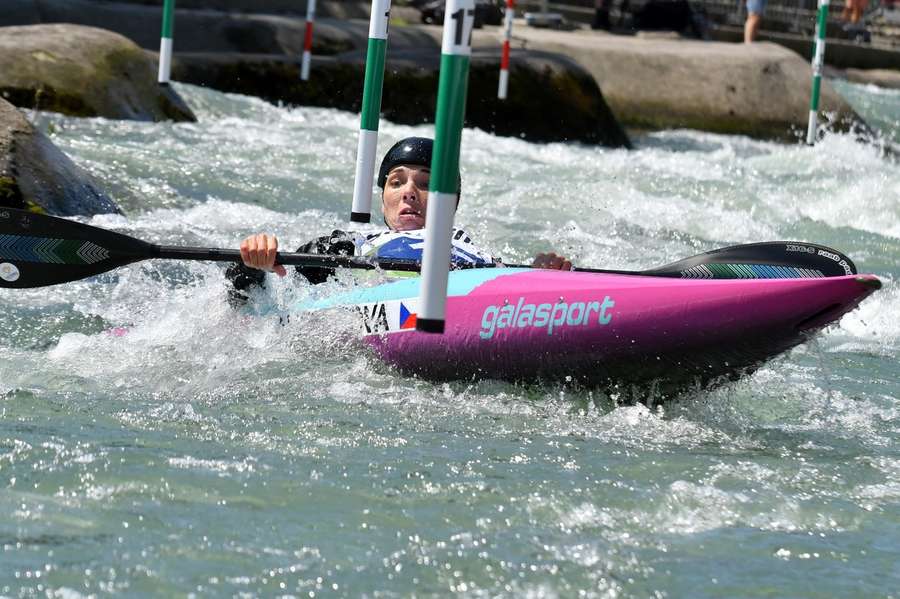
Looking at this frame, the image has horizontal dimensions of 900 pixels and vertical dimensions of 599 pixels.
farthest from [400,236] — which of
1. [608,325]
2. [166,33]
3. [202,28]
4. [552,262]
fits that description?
[202,28]

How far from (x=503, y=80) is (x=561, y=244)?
5.16 m

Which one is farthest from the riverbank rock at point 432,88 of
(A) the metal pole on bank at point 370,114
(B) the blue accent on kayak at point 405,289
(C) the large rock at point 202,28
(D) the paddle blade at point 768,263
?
(D) the paddle blade at point 768,263

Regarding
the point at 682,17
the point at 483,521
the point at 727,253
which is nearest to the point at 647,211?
the point at 727,253

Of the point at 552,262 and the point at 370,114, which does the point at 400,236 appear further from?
the point at 370,114

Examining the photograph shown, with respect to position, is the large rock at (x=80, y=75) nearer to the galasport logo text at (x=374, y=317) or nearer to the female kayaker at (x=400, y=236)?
the female kayaker at (x=400, y=236)

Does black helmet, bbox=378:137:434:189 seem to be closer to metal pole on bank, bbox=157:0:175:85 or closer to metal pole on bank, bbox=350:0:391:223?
metal pole on bank, bbox=350:0:391:223

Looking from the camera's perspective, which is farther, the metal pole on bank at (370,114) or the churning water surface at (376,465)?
the metal pole on bank at (370,114)

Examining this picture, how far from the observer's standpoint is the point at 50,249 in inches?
199

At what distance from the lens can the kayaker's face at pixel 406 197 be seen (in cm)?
532

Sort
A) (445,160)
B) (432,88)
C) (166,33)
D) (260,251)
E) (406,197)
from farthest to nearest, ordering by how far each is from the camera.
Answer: (432,88) < (166,33) < (406,197) < (260,251) < (445,160)

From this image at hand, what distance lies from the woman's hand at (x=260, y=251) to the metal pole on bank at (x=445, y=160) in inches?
45.8

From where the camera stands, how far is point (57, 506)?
3.32 m

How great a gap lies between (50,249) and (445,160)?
2073 millimetres

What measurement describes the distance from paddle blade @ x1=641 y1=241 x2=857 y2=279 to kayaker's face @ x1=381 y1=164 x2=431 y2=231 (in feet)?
3.61
